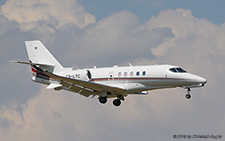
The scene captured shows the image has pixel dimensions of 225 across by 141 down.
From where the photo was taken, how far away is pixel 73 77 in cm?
5541

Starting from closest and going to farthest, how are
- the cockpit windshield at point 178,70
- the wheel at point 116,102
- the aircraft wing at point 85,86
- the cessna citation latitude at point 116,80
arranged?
the cessna citation latitude at point 116,80 < the cockpit windshield at point 178,70 < the aircraft wing at point 85,86 < the wheel at point 116,102

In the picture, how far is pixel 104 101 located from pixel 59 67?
7066mm

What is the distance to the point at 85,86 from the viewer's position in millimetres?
52406

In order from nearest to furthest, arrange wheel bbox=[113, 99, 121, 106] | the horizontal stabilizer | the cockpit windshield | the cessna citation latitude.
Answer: the cessna citation latitude, the cockpit windshield, the horizontal stabilizer, wheel bbox=[113, 99, 121, 106]

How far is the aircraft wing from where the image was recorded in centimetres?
5111

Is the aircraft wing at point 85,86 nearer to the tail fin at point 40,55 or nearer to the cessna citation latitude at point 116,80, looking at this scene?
the cessna citation latitude at point 116,80

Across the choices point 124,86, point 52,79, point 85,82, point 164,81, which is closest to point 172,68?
point 164,81

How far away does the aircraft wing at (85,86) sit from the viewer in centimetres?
5111

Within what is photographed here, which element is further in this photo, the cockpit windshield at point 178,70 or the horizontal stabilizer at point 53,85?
the horizontal stabilizer at point 53,85

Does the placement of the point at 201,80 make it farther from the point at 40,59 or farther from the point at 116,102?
the point at 40,59

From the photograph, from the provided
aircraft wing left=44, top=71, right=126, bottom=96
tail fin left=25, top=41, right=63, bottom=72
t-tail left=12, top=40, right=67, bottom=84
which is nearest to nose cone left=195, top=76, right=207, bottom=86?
aircraft wing left=44, top=71, right=126, bottom=96

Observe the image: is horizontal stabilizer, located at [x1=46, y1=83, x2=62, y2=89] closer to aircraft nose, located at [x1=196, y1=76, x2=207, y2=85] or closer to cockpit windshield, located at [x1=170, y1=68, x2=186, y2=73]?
cockpit windshield, located at [x1=170, y1=68, x2=186, y2=73]


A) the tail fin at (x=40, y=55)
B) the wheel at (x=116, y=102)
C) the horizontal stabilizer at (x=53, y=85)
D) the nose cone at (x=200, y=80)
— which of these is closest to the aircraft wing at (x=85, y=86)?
the horizontal stabilizer at (x=53, y=85)

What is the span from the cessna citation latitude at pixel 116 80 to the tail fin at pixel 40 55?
0.11 m
